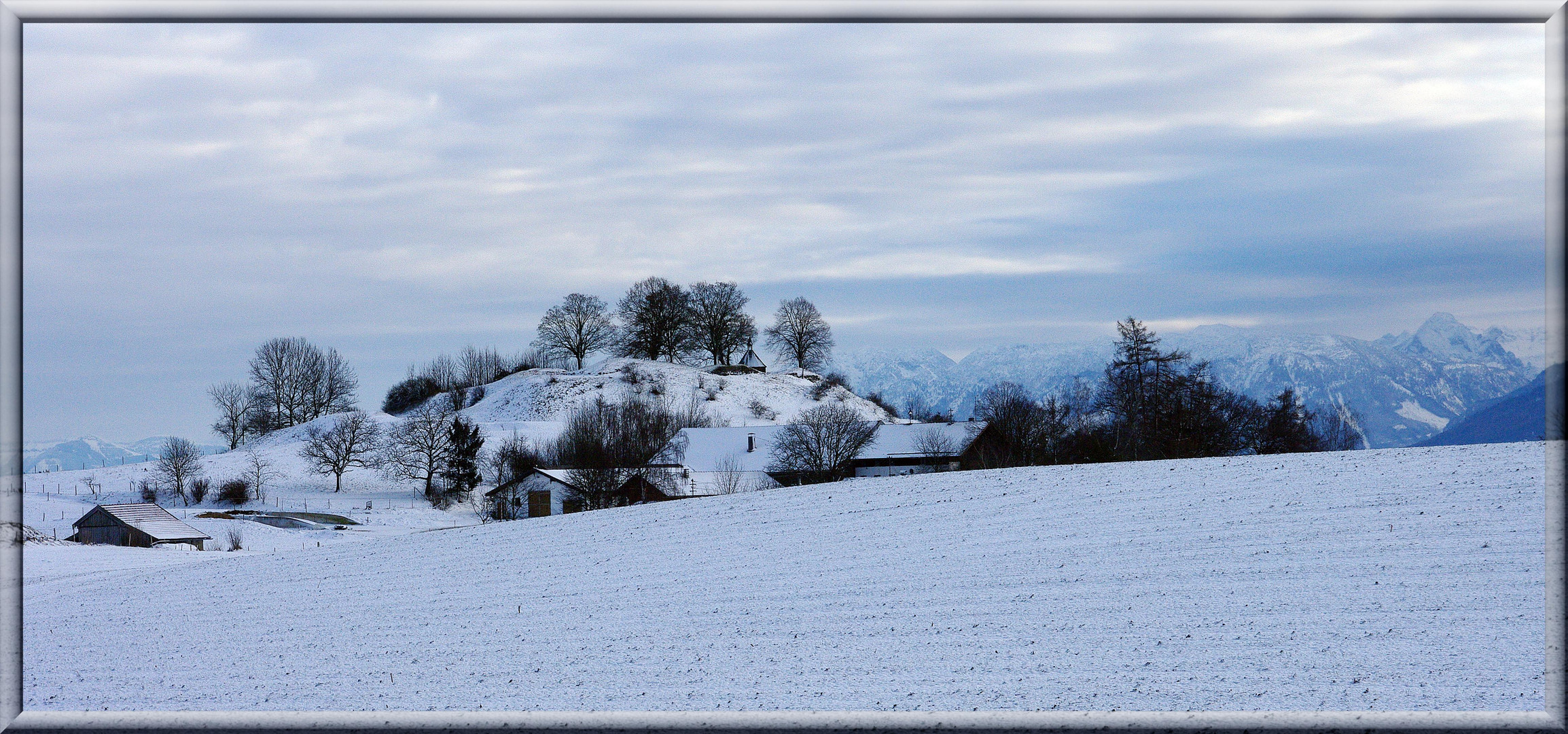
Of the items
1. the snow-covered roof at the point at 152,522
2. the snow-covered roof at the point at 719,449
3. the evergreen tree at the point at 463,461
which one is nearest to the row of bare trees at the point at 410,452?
the evergreen tree at the point at 463,461

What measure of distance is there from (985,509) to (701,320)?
80.0 m

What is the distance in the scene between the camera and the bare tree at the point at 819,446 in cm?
5197

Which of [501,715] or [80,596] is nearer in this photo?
[501,715]

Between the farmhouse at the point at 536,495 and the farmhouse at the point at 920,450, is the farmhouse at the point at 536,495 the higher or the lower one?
the lower one

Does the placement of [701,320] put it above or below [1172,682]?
above

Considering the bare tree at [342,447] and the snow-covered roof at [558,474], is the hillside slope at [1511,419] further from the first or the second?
the bare tree at [342,447]

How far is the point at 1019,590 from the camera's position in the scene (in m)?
15.2

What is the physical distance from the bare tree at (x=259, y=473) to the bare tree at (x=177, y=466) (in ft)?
9.73

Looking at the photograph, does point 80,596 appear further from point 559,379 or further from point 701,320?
point 701,320

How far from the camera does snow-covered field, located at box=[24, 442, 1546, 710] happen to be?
11219mm

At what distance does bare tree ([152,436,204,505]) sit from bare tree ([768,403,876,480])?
35448 millimetres

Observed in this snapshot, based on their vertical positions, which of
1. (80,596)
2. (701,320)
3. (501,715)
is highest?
(701,320)

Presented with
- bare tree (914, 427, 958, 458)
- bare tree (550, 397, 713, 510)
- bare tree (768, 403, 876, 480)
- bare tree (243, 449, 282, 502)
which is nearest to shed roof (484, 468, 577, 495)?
bare tree (550, 397, 713, 510)

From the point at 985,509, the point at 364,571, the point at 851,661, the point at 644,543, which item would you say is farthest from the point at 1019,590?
the point at 364,571
